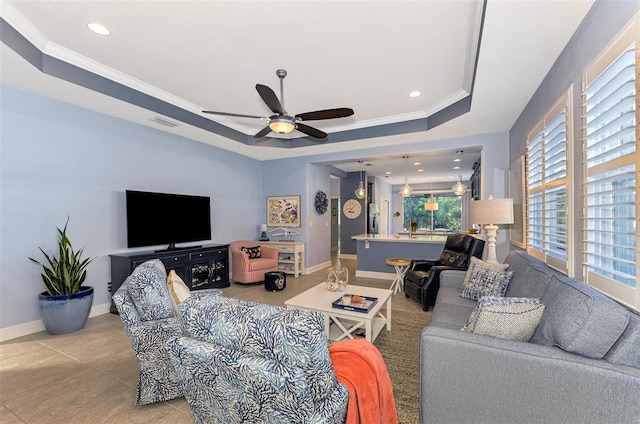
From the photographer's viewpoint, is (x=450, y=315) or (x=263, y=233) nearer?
(x=450, y=315)

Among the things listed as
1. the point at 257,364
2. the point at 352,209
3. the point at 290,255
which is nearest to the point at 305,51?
the point at 257,364

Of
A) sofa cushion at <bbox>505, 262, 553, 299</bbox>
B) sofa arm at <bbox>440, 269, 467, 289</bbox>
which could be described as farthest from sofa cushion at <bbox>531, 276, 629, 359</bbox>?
sofa arm at <bbox>440, 269, 467, 289</bbox>

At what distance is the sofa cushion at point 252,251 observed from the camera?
17.8ft

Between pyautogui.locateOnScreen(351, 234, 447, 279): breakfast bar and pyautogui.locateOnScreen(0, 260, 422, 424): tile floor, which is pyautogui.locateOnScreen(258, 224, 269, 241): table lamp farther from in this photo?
pyautogui.locateOnScreen(0, 260, 422, 424): tile floor

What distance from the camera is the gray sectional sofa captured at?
1106mm

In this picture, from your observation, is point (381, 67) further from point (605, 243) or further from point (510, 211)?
point (605, 243)

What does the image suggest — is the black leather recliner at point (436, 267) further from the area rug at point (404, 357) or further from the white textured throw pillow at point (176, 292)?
the white textured throw pillow at point (176, 292)

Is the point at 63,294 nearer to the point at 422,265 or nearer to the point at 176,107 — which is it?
the point at 176,107

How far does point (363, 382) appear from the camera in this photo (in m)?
1.05

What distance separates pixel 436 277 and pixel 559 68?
8.05 feet

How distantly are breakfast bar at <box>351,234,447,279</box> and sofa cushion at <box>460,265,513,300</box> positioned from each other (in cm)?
240

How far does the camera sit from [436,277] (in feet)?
12.0

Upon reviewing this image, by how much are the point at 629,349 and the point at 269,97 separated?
276 centimetres

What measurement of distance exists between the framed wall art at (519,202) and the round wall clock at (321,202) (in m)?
3.83
